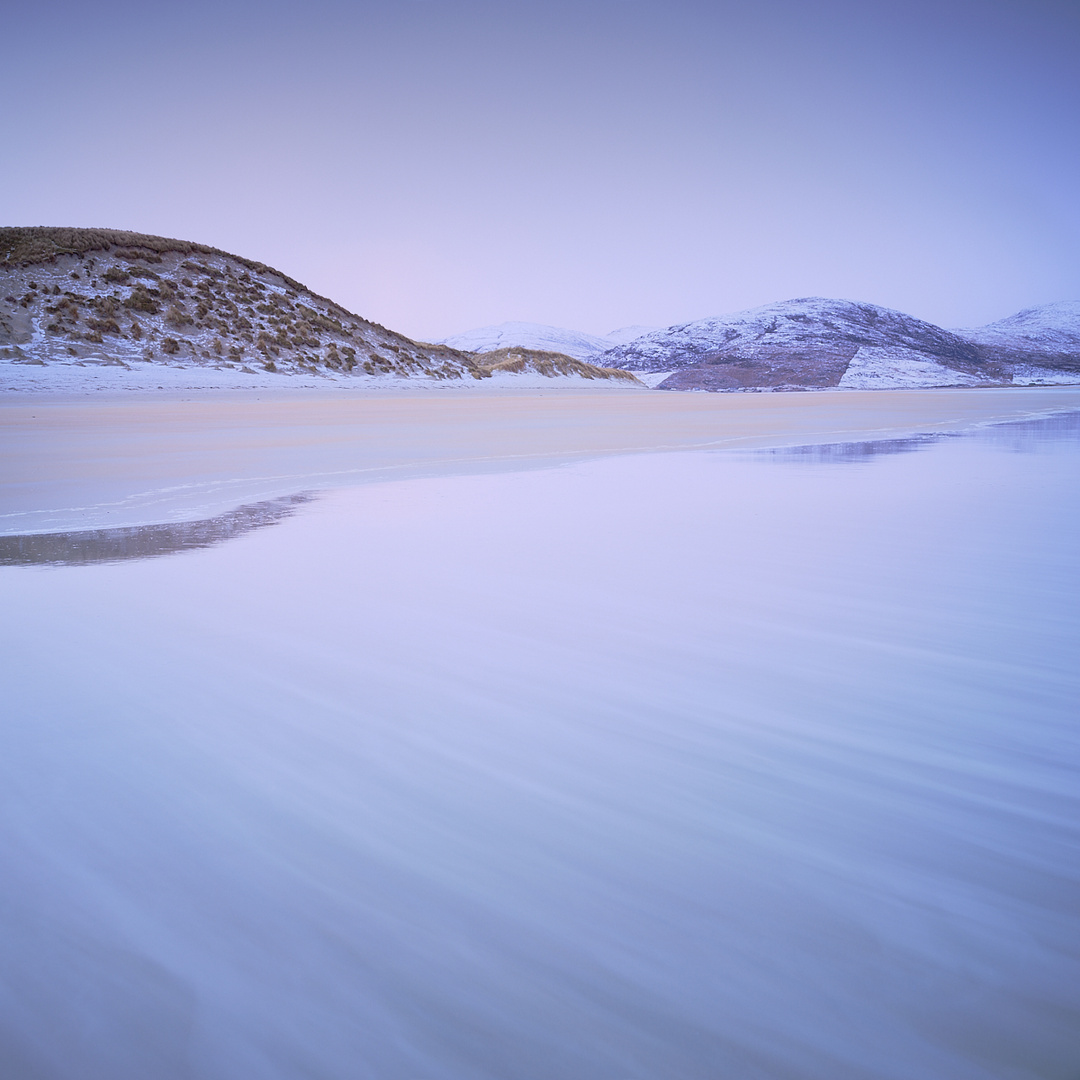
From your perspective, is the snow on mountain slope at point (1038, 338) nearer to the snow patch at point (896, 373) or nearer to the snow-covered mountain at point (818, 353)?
the snow-covered mountain at point (818, 353)

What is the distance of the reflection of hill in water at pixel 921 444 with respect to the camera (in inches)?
315

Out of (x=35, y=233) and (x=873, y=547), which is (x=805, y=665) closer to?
(x=873, y=547)

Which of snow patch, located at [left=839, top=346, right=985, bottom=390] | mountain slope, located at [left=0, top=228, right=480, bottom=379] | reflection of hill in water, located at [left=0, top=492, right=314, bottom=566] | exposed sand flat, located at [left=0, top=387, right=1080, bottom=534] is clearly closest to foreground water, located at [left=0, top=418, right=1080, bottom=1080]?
reflection of hill in water, located at [left=0, top=492, right=314, bottom=566]

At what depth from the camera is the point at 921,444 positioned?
9.52m

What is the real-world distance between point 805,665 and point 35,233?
143ft

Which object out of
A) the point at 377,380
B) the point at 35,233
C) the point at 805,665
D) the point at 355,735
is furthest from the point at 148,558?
the point at 35,233

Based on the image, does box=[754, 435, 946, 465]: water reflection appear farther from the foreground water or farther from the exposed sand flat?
the foreground water

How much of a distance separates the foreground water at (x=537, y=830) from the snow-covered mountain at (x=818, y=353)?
59.7 m

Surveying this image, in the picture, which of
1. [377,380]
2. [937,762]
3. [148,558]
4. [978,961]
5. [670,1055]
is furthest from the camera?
[377,380]

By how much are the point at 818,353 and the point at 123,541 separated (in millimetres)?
76727

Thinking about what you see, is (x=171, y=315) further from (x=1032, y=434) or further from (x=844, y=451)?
(x=1032, y=434)

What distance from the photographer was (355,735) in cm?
180

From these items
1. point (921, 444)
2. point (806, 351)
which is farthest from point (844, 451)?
point (806, 351)

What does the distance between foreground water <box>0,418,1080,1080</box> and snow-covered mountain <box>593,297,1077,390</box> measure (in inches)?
2349
